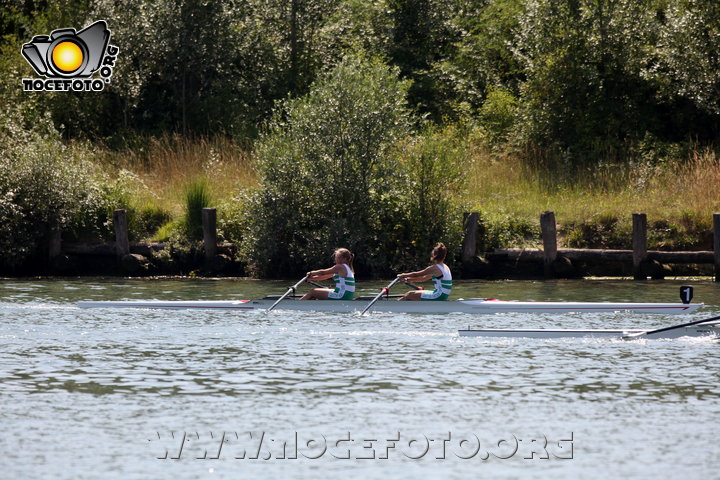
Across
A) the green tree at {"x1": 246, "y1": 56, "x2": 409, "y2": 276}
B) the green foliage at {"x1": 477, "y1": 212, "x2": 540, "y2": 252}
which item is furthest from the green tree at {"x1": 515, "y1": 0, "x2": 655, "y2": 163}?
the green tree at {"x1": 246, "y1": 56, "x2": 409, "y2": 276}

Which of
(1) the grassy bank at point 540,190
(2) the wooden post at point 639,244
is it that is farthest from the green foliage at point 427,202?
(2) the wooden post at point 639,244

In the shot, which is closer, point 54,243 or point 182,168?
point 54,243

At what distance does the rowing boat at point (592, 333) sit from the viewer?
1734 cm

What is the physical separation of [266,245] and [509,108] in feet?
45.0

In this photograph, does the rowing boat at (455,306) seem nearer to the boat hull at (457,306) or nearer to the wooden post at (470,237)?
the boat hull at (457,306)

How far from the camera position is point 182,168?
110 ft

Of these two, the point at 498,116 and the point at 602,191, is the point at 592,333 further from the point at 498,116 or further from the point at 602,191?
the point at 498,116

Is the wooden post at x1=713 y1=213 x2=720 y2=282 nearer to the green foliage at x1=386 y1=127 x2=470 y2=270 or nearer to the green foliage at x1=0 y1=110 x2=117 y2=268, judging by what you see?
the green foliage at x1=386 y1=127 x2=470 y2=270

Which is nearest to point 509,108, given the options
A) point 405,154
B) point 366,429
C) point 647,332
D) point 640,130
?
point 640,130

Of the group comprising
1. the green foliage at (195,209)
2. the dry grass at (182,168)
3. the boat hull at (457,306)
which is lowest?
the boat hull at (457,306)

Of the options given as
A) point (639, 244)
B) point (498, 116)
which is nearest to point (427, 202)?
point (639, 244)

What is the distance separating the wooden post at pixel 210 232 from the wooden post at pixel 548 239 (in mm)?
8825

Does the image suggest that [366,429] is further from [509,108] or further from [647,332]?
[509,108]

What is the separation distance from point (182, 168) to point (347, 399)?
21.7 metres
